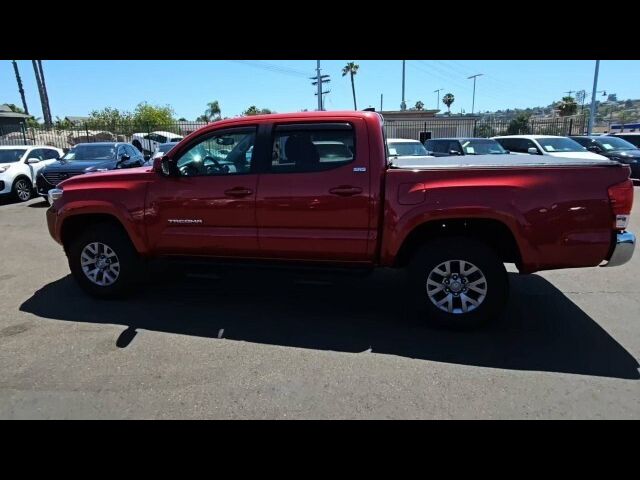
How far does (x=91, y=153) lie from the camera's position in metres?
12.0

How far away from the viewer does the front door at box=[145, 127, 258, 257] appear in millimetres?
4227

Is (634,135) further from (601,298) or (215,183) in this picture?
(215,183)

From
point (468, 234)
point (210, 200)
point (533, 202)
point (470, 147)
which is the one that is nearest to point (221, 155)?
point (210, 200)

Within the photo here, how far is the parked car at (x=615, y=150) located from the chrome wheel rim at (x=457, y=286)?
550 inches

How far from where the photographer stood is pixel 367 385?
3.09 meters

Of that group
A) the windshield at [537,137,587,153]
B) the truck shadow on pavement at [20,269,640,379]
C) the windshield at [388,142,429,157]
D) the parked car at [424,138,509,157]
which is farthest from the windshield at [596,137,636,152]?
the truck shadow on pavement at [20,269,640,379]

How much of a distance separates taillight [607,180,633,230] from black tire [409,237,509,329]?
995 mm

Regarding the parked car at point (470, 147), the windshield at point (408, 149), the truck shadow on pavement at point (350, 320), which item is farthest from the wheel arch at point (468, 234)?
the parked car at point (470, 147)

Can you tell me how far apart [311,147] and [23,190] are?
478 inches

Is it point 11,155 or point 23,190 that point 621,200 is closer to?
point 23,190

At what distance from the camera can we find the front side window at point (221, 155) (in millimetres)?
4281

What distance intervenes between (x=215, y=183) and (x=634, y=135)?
21257 millimetres
